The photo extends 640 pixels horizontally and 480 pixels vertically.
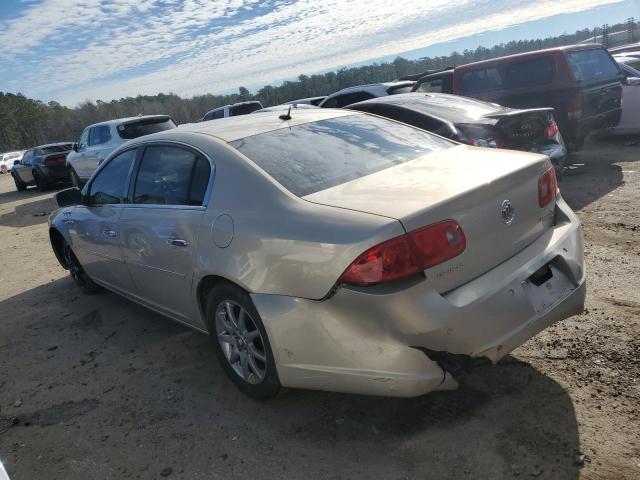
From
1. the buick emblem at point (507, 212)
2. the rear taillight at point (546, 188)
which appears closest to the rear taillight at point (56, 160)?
the rear taillight at point (546, 188)

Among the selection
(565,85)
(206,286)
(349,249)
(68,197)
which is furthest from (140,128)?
(349,249)

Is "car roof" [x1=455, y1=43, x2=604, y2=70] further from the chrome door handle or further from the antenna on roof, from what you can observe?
the chrome door handle

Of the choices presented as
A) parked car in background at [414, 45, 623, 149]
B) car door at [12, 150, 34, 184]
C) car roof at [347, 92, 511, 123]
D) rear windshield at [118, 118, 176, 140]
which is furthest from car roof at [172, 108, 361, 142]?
car door at [12, 150, 34, 184]

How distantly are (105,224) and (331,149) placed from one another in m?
2.14

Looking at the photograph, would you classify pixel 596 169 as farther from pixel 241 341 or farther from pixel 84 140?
pixel 84 140

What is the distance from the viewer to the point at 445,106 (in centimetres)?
657

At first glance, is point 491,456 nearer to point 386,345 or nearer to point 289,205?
point 386,345

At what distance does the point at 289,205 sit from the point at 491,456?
1.51m

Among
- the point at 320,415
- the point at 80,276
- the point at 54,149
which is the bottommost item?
the point at 320,415

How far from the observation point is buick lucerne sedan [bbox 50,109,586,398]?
7.57ft

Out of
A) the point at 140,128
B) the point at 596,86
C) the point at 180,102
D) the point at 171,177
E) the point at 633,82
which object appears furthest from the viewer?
the point at 180,102

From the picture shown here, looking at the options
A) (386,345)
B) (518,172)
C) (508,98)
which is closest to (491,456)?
(386,345)

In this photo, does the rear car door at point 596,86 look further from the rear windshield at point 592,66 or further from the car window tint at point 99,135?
the car window tint at point 99,135

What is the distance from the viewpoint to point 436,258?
7.66ft
